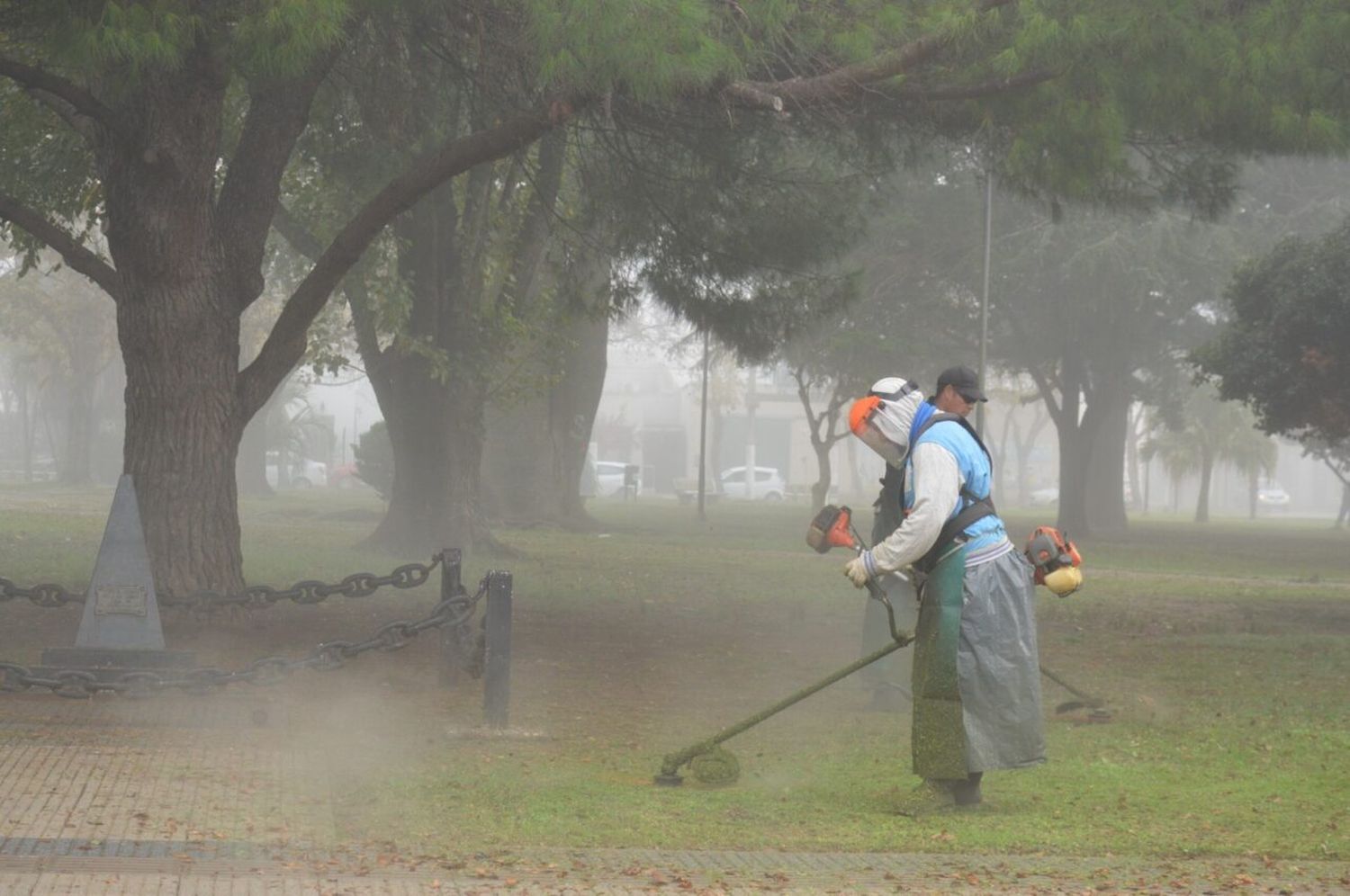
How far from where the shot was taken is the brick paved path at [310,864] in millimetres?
5246

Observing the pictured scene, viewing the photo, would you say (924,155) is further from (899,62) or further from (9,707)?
(9,707)

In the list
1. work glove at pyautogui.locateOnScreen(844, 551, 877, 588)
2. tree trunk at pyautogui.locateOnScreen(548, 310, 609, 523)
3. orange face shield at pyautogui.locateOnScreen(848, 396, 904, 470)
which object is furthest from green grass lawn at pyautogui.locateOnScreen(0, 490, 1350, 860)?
tree trunk at pyautogui.locateOnScreen(548, 310, 609, 523)

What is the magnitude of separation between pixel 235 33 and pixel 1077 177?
5560 millimetres

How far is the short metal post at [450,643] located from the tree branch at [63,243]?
10.1ft

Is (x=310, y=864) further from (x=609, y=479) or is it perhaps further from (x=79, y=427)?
(x=609, y=479)

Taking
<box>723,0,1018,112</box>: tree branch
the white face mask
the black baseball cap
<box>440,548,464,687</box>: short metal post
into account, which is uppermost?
<box>723,0,1018,112</box>: tree branch

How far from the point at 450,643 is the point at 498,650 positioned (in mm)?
1675

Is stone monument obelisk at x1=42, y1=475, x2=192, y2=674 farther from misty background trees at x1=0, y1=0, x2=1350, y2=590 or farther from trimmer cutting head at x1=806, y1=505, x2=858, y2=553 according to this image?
trimmer cutting head at x1=806, y1=505, x2=858, y2=553

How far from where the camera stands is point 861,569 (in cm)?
623

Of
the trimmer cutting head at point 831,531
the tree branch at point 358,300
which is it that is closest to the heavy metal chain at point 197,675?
the trimmer cutting head at point 831,531

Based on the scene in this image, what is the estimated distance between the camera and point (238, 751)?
755cm

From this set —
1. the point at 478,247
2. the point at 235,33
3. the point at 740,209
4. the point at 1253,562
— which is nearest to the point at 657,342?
the point at 1253,562

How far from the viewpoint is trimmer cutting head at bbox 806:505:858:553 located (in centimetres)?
654

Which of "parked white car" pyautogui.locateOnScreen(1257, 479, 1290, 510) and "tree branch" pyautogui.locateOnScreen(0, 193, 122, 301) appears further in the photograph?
"parked white car" pyautogui.locateOnScreen(1257, 479, 1290, 510)
